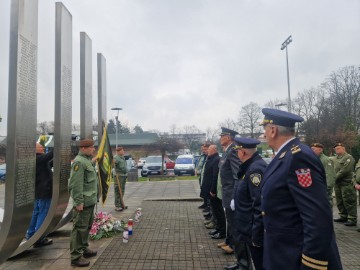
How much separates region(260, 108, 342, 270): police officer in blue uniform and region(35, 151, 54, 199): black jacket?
202 inches

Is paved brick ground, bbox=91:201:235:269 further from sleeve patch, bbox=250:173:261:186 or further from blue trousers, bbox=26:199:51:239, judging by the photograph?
sleeve patch, bbox=250:173:261:186

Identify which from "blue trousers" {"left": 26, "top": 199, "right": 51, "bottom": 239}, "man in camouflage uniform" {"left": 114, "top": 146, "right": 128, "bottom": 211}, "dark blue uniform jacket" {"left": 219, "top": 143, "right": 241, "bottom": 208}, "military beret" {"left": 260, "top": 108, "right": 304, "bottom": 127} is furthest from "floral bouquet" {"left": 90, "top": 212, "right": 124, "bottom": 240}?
"military beret" {"left": 260, "top": 108, "right": 304, "bottom": 127}

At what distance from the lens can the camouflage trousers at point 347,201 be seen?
319 inches

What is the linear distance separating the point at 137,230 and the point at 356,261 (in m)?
4.48

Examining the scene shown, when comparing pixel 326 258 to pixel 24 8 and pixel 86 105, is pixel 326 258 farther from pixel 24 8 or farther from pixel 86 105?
pixel 86 105

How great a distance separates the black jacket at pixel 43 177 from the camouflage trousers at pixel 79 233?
1.48 m

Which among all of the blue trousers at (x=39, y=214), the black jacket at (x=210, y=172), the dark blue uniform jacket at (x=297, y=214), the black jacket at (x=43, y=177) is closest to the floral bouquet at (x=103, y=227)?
the blue trousers at (x=39, y=214)

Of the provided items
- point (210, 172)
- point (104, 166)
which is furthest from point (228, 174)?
point (104, 166)

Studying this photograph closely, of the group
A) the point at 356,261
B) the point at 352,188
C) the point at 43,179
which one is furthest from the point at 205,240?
the point at 352,188

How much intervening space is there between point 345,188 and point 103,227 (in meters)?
5.96

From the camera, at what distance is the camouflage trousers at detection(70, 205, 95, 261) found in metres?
5.26

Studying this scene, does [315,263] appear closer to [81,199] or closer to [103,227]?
[81,199]

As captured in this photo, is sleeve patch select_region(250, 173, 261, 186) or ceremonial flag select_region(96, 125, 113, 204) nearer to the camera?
sleeve patch select_region(250, 173, 261, 186)

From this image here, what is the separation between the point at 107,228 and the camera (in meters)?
7.13
